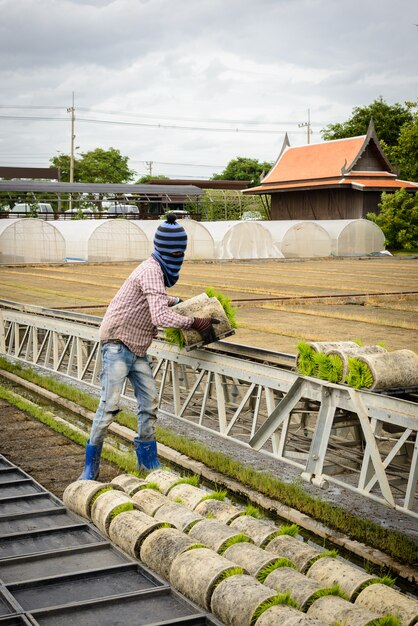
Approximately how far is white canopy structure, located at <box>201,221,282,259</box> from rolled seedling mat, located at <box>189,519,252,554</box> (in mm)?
38409

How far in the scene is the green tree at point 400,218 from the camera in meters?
47.1

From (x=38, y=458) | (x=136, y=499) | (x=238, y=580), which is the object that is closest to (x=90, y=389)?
(x=38, y=458)

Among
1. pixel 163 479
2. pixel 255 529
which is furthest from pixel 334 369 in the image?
pixel 163 479

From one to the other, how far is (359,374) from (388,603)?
2105 mm

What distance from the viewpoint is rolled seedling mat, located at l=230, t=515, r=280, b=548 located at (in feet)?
17.8

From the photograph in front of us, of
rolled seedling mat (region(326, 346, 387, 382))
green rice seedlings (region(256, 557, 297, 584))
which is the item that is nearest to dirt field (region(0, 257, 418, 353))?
rolled seedling mat (region(326, 346, 387, 382))

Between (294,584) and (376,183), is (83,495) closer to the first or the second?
(294,584)

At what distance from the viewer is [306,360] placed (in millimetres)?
6691

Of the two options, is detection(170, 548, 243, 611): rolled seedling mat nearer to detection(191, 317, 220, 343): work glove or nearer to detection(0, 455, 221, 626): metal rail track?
detection(0, 455, 221, 626): metal rail track

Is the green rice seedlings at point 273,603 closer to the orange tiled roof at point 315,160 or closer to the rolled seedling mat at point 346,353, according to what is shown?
the rolled seedling mat at point 346,353

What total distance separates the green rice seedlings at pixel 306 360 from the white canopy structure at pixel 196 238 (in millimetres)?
35742

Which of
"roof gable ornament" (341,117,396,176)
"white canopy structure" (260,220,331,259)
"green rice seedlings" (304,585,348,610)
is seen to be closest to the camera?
"green rice seedlings" (304,585,348,610)

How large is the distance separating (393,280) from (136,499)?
23488 mm

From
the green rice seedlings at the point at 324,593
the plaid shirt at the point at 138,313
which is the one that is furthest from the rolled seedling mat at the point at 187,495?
the green rice seedlings at the point at 324,593
